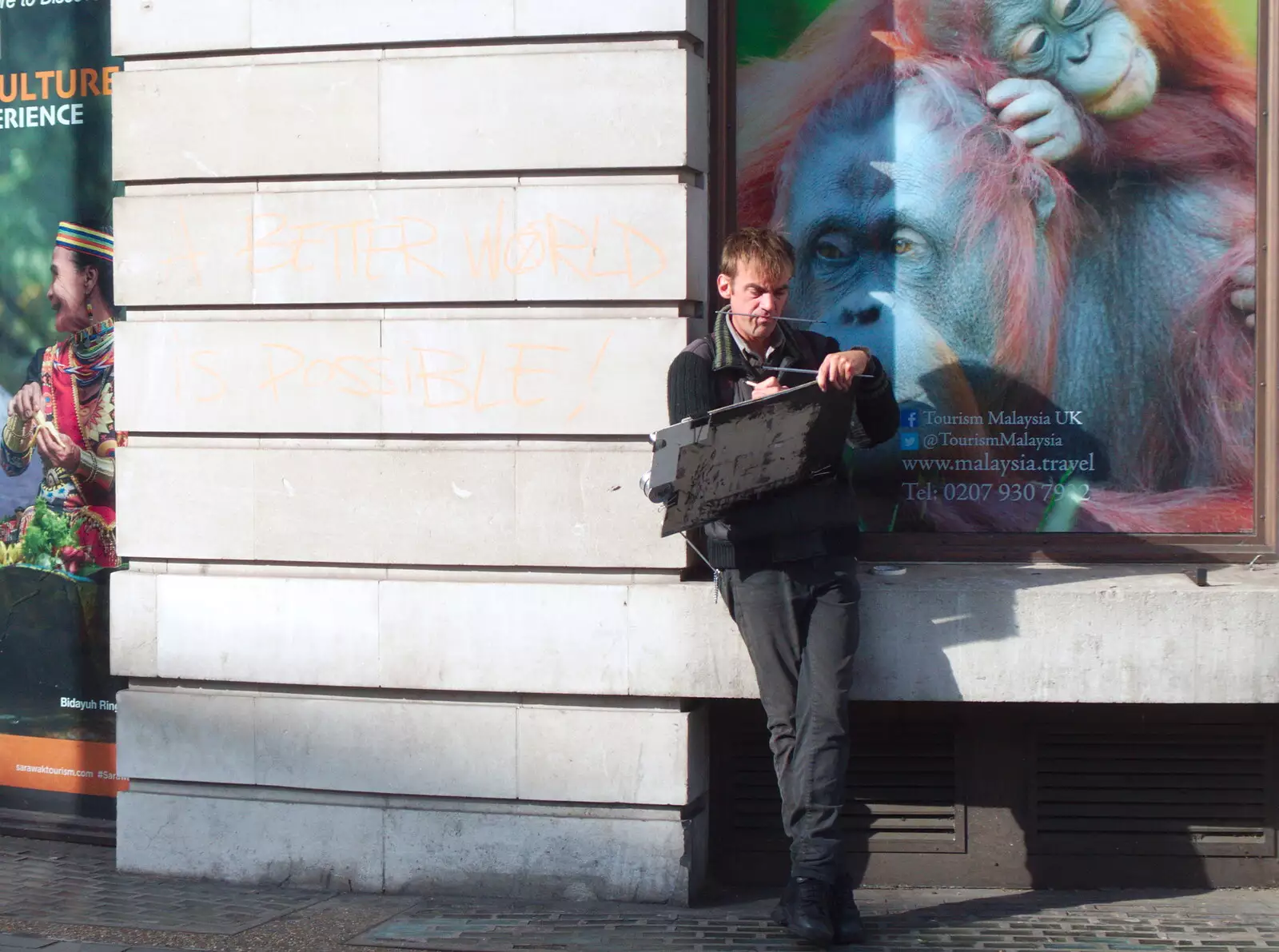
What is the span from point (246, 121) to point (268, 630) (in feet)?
6.43

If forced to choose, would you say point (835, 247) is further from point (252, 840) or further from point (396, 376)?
point (252, 840)

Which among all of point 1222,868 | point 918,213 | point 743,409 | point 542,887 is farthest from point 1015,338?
point 542,887

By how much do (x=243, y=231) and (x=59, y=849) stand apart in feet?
9.06

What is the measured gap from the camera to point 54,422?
6.48 metres

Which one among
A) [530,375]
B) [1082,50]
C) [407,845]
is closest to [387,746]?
[407,845]

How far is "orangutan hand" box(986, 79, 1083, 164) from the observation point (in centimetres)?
571

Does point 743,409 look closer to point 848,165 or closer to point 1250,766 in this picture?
point 848,165

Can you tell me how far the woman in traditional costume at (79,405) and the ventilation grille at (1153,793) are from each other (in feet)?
13.2

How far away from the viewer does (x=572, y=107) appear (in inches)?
213

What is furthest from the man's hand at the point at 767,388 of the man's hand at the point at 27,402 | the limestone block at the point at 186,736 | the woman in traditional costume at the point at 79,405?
the man's hand at the point at 27,402

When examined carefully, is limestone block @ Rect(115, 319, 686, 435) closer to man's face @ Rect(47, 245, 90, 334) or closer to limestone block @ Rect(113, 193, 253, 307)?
limestone block @ Rect(113, 193, 253, 307)

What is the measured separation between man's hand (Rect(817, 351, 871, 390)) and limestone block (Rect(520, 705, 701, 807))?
1459mm

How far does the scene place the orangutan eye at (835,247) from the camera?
19.1 feet

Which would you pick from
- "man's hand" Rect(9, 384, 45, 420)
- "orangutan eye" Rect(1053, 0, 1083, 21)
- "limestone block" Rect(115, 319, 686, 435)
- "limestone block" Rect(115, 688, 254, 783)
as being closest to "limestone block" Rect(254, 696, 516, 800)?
"limestone block" Rect(115, 688, 254, 783)
